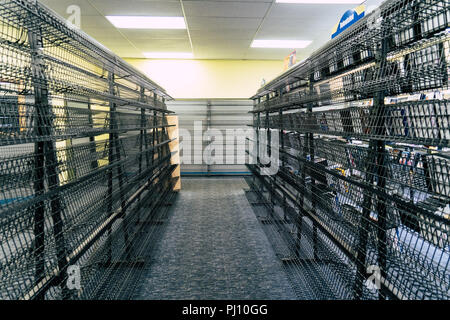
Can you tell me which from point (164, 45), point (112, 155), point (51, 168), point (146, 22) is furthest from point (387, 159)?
point (164, 45)

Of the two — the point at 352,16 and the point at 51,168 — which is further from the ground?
the point at 352,16

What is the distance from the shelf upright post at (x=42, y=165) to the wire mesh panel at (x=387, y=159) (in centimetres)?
154

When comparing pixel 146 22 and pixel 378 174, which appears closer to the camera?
pixel 378 174

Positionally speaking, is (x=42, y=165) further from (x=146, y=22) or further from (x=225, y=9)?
(x=146, y=22)

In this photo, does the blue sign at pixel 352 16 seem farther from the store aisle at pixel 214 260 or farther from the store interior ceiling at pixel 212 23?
the store aisle at pixel 214 260

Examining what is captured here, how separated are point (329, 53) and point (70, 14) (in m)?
3.74

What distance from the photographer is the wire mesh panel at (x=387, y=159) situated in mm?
1107

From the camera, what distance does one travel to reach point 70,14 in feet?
12.9

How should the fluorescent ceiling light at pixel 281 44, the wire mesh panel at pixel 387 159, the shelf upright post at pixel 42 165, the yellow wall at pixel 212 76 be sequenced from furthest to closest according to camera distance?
1. the yellow wall at pixel 212 76
2. the fluorescent ceiling light at pixel 281 44
3. the shelf upright post at pixel 42 165
4. the wire mesh panel at pixel 387 159

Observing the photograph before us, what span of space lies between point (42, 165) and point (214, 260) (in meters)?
1.76

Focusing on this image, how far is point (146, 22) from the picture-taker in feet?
14.1

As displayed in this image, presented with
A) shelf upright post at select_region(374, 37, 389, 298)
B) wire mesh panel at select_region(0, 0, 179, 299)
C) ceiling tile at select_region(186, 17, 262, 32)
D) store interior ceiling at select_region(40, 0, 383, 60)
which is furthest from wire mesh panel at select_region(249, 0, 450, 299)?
ceiling tile at select_region(186, 17, 262, 32)

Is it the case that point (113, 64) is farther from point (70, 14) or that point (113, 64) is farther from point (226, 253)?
point (70, 14)

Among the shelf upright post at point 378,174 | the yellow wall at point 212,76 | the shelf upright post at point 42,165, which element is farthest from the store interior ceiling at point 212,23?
the shelf upright post at point 42,165
